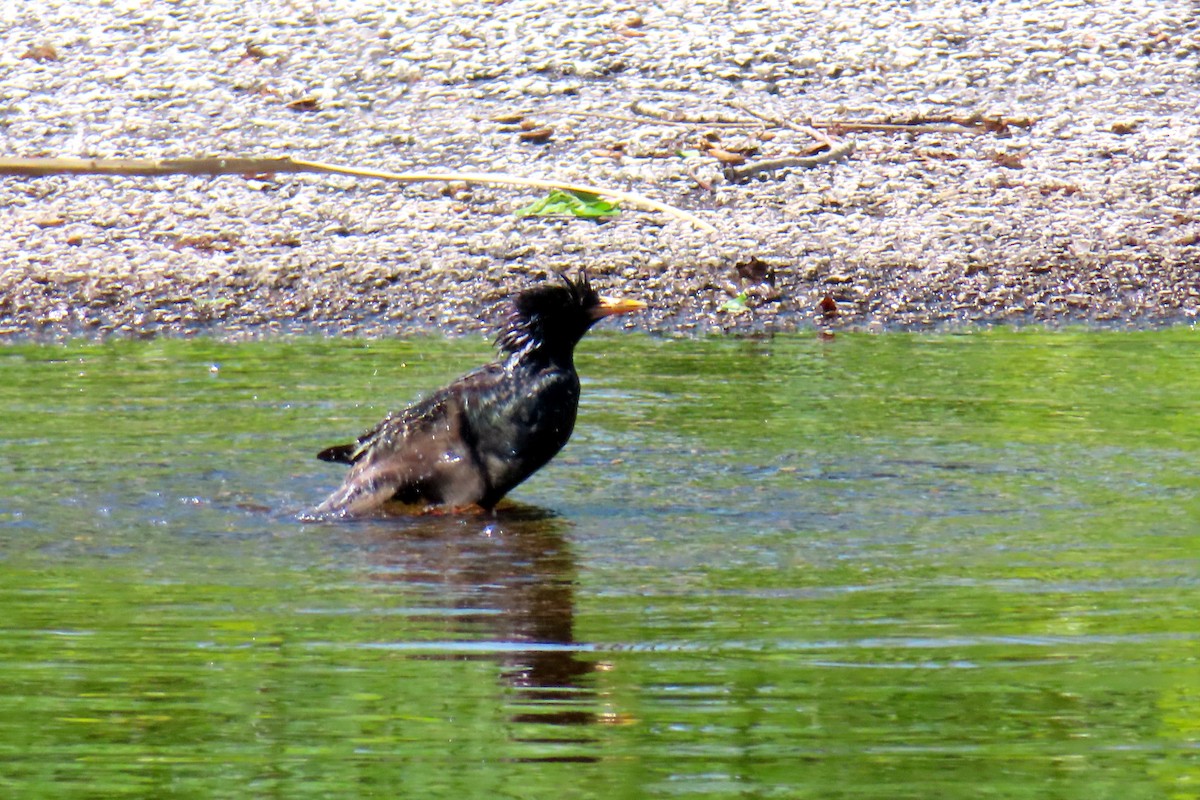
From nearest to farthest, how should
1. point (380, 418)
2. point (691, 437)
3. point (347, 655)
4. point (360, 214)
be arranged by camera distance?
point (347, 655)
point (691, 437)
point (380, 418)
point (360, 214)

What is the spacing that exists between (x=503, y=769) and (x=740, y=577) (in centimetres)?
177

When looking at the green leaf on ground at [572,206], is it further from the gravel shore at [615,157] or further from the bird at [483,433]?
the bird at [483,433]

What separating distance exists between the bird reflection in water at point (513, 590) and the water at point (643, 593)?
2 cm

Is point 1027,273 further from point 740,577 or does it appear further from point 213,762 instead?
point 213,762

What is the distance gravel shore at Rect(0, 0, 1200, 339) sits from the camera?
1098cm

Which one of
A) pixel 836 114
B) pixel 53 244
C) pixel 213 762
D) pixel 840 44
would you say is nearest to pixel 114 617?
pixel 213 762

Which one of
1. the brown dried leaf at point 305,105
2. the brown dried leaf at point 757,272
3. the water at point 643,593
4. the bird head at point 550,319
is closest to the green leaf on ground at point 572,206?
the brown dried leaf at point 757,272

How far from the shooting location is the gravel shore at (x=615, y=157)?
10977mm

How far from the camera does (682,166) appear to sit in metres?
12.2

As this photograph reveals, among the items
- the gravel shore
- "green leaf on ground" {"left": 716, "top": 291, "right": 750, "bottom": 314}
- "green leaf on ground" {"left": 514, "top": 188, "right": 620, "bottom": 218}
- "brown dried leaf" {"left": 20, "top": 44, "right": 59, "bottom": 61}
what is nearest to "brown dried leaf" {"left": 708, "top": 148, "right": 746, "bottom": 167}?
the gravel shore

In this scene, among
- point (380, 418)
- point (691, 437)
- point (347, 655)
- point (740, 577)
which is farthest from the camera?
point (380, 418)

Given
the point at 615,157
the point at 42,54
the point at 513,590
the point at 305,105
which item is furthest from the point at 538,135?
the point at 513,590

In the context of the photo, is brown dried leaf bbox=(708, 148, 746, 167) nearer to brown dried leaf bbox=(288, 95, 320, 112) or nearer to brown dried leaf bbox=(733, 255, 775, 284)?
brown dried leaf bbox=(733, 255, 775, 284)

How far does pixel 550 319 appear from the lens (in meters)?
7.37
